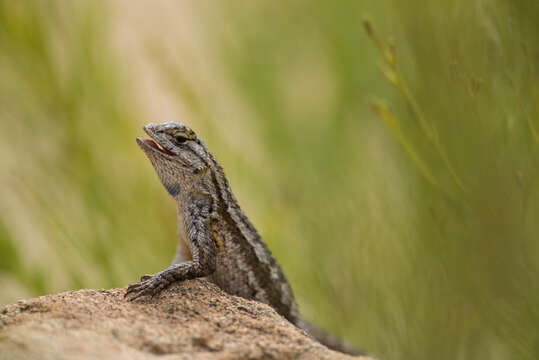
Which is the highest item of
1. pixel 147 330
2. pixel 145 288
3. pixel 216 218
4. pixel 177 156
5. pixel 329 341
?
pixel 177 156

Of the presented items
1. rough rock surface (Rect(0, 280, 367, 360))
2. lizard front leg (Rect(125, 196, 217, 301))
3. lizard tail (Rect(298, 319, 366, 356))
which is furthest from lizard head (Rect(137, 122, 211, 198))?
lizard tail (Rect(298, 319, 366, 356))

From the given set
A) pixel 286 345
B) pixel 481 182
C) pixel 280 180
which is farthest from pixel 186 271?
pixel 280 180

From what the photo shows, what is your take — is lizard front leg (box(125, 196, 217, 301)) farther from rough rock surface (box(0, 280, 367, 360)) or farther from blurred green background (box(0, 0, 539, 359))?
blurred green background (box(0, 0, 539, 359))

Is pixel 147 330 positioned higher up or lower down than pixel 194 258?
lower down

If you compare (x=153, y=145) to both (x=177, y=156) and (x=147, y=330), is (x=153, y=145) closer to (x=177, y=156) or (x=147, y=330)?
(x=177, y=156)

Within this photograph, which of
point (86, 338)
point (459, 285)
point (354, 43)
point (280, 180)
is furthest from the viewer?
point (280, 180)

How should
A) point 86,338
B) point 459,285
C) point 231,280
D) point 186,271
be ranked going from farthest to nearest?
point 231,280, point 186,271, point 459,285, point 86,338

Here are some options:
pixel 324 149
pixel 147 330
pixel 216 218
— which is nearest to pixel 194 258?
pixel 216 218

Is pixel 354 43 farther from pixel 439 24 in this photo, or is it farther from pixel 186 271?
pixel 186 271
